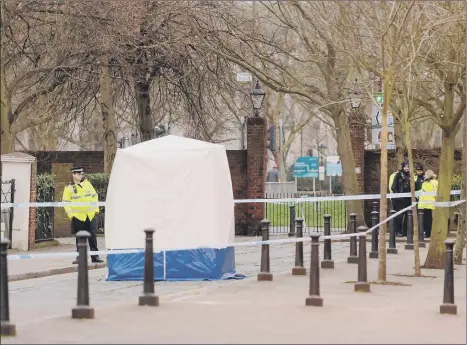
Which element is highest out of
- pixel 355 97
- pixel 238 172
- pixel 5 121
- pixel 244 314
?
pixel 355 97

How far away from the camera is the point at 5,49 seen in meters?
24.1

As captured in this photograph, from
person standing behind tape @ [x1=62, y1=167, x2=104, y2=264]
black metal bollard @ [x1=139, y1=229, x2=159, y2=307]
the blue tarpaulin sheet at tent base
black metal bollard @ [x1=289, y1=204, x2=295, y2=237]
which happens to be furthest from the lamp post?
black metal bollard @ [x1=139, y1=229, x2=159, y2=307]

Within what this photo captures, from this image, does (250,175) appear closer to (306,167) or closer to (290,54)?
(290,54)

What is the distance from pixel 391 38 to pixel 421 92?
5047mm

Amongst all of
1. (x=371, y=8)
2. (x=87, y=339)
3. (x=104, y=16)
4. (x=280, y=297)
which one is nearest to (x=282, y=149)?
(x=104, y=16)

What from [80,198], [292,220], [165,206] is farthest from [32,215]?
[165,206]

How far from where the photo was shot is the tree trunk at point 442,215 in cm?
1856

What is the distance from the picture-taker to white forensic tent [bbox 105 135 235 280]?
1641 centimetres

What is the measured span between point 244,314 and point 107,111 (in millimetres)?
18105

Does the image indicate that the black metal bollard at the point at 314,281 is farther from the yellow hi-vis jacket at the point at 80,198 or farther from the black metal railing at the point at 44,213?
the black metal railing at the point at 44,213

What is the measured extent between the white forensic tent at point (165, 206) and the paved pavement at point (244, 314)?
0.57 meters

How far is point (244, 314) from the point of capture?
1210 cm

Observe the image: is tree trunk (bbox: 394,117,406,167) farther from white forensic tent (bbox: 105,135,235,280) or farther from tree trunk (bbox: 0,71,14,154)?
white forensic tent (bbox: 105,135,235,280)

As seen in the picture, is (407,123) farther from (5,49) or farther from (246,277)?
(5,49)
